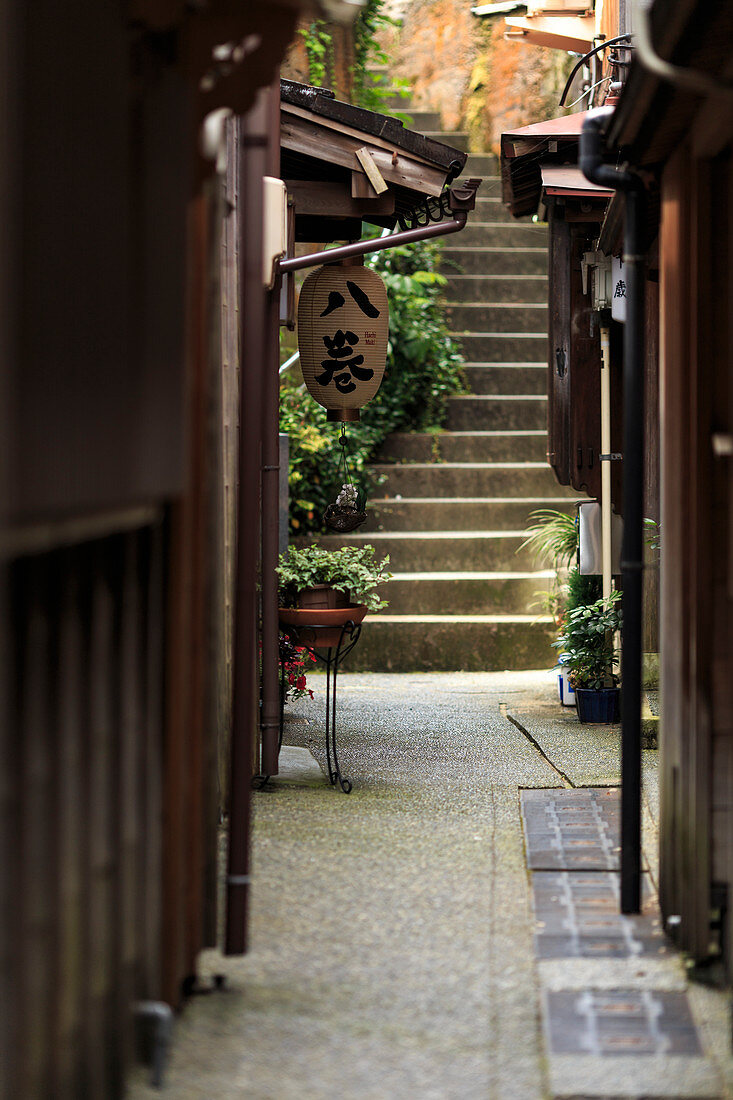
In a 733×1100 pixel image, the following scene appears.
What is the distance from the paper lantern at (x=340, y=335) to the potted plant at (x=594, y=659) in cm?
217

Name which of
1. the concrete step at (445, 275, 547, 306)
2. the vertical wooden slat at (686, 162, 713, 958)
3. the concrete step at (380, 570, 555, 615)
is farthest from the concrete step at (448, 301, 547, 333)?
the vertical wooden slat at (686, 162, 713, 958)

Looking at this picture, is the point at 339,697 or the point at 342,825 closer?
the point at 342,825

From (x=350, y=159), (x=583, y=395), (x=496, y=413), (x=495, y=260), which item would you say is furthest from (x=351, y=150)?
(x=495, y=260)

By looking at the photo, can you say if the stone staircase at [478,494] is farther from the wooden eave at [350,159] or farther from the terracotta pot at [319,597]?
the wooden eave at [350,159]

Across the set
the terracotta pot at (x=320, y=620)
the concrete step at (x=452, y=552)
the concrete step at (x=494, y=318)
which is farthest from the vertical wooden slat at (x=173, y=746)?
the concrete step at (x=494, y=318)

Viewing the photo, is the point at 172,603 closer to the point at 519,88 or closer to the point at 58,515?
the point at 58,515

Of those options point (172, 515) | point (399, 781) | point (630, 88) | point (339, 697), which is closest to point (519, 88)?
point (339, 697)

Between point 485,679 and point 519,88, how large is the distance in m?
10.8

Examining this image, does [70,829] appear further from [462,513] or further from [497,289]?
[497,289]

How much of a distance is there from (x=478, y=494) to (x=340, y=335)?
523 cm

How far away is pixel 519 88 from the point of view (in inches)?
Result: 688

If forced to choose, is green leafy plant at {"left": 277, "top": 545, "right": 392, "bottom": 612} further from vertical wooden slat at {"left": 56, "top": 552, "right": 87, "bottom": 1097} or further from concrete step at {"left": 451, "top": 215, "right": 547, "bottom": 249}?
concrete step at {"left": 451, "top": 215, "right": 547, "bottom": 249}

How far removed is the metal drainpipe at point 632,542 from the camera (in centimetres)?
423

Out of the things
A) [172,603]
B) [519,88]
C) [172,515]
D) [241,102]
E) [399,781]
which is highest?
[519,88]
